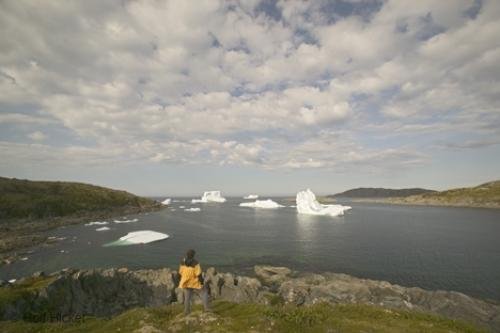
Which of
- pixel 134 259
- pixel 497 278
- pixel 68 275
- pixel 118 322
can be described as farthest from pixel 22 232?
pixel 497 278

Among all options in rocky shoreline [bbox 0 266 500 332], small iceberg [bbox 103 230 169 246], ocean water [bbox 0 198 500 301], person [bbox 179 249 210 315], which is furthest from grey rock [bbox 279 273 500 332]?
small iceberg [bbox 103 230 169 246]

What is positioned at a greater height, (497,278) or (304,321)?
(304,321)

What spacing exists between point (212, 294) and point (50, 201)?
4282 inches

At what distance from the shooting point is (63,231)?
3410 inches

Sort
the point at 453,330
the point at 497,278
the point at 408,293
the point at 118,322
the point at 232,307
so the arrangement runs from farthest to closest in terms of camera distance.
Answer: the point at 497,278, the point at 408,293, the point at 232,307, the point at 118,322, the point at 453,330

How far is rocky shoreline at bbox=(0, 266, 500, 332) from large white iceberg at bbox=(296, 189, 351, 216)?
100577 mm

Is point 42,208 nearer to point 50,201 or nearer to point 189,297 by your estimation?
point 50,201

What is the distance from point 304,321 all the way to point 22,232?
9470 centimetres

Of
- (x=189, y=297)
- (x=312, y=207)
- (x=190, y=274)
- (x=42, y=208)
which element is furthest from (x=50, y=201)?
(x=190, y=274)

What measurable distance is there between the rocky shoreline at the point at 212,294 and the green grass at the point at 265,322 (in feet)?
37.4

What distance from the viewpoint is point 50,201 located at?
112562 millimetres

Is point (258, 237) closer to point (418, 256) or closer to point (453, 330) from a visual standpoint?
point (418, 256)

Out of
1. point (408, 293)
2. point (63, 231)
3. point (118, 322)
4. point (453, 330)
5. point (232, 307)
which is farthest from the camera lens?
point (63, 231)

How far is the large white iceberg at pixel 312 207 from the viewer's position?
135 meters
